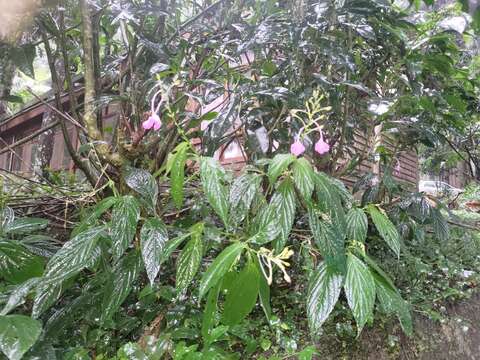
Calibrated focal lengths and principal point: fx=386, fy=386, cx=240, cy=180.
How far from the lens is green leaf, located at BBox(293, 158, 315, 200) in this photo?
88 centimetres

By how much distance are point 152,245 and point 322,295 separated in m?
0.45

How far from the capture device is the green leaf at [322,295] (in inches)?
35.4

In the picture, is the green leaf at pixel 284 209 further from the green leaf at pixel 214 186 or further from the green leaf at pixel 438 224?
the green leaf at pixel 438 224

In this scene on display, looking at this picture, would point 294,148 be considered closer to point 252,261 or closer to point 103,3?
point 252,261

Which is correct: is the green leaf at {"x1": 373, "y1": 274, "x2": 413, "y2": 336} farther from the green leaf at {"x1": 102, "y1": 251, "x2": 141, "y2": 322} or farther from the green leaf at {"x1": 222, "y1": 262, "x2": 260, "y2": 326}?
the green leaf at {"x1": 102, "y1": 251, "x2": 141, "y2": 322}

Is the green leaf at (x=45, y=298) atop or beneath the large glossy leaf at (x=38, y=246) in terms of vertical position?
atop

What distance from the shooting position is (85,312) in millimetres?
1285

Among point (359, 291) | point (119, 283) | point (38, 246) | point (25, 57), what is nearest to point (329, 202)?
point (359, 291)

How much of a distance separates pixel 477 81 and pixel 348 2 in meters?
1.25

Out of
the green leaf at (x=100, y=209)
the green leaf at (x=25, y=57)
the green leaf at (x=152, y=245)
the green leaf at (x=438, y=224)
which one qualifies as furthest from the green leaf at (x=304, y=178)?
the green leaf at (x=25, y=57)

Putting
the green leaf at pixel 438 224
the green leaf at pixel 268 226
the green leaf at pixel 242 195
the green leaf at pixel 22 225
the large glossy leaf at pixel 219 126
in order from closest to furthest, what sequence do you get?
1. the green leaf at pixel 268 226
2. the green leaf at pixel 242 195
3. the green leaf at pixel 22 225
4. the large glossy leaf at pixel 219 126
5. the green leaf at pixel 438 224

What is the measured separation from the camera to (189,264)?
0.95 meters

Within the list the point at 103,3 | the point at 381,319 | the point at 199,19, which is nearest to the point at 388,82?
the point at 199,19

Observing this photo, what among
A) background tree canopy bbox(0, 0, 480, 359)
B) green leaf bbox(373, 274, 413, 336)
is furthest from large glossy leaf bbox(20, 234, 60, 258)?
green leaf bbox(373, 274, 413, 336)
